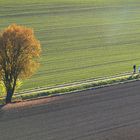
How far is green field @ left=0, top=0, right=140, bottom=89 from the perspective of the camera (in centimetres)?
5535

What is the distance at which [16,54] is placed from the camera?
42594 mm

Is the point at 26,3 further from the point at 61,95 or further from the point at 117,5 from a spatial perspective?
the point at 61,95

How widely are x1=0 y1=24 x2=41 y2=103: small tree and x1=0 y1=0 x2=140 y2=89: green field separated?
6.58m

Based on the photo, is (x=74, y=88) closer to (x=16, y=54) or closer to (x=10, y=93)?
(x=10, y=93)

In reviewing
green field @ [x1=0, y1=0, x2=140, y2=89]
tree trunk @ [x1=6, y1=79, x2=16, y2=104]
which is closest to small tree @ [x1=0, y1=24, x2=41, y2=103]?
tree trunk @ [x1=6, y1=79, x2=16, y2=104]

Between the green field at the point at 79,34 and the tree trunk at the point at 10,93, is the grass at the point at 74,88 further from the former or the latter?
the green field at the point at 79,34

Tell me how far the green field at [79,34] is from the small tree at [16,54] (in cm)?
658

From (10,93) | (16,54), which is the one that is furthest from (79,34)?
(16,54)

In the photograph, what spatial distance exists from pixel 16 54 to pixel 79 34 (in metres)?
28.3

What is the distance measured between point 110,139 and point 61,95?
34.6 ft

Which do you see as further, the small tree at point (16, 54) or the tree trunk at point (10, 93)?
the tree trunk at point (10, 93)

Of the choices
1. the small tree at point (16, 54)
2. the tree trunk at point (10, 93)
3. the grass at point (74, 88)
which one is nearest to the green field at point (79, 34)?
the grass at point (74, 88)

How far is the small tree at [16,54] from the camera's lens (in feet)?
138

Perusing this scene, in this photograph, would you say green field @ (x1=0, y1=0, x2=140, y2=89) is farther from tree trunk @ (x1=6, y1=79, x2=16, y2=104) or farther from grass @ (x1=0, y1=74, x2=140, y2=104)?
tree trunk @ (x1=6, y1=79, x2=16, y2=104)
